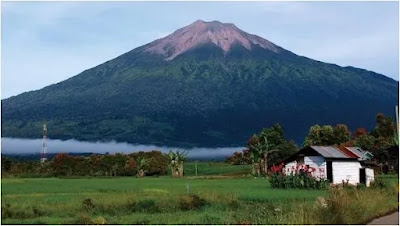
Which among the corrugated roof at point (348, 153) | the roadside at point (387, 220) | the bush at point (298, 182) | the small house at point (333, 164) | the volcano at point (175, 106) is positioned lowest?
the roadside at point (387, 220)

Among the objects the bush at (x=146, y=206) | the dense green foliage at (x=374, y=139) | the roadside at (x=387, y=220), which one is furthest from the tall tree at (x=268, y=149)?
the roadside at (x=387, y=220)

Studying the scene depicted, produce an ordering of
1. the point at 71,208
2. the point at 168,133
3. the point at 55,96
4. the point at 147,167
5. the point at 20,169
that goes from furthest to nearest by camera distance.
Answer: the point at 55,96 → the point at 168,133 → the point at 147,167 → the point at 20,169 → the point at 71,208

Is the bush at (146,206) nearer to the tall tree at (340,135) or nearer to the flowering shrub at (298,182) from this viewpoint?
the flowering shrub at (298,182)

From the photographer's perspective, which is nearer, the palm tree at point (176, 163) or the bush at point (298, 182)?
the bush at point (298, 182)

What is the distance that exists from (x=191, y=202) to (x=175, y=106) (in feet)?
532

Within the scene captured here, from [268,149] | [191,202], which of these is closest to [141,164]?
[268,149]

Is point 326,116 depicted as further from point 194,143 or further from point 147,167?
point 147,167

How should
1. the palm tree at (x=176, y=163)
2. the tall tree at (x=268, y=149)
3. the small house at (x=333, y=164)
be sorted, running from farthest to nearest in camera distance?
the palm tree at (x=176, y=163) → the tall tree at (x=268, y=149) → the small house at (x=333, y=164)

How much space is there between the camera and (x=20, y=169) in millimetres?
55625

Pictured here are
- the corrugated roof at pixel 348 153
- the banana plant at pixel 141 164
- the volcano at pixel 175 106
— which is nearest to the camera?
the corrugated roof at pixel 348 153

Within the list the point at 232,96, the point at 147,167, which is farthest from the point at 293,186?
the point at 232,96

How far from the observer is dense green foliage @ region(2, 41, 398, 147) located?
171625 mm

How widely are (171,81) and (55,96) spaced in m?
34.8

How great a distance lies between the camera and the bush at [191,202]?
59.2 feet
